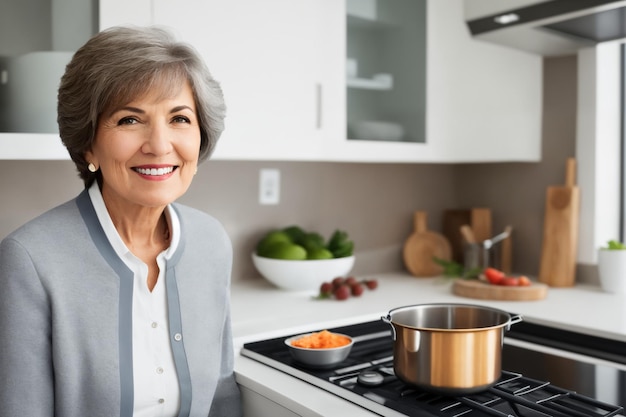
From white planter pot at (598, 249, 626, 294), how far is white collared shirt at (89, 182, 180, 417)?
4.93 feet

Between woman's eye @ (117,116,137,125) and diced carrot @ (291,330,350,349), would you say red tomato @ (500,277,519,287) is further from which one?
woman's eye @ (117,116,137,125)

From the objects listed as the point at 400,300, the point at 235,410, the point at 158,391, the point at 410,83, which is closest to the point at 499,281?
the point at 400,300

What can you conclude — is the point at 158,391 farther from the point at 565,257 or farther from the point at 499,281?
the point at 565,257

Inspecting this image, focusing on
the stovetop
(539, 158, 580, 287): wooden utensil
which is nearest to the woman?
the stovetop

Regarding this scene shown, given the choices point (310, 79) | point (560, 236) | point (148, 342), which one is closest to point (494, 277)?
point (560, 236)

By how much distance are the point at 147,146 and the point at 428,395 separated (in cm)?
74

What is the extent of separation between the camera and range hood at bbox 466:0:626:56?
A: 182 cm

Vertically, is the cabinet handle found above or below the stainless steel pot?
above

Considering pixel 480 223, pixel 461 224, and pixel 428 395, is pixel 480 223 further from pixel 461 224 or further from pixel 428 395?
pixel 428 395

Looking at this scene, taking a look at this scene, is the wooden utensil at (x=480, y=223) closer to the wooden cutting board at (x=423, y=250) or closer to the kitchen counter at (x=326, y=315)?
the wooden cutting board at (x=423, y=250)

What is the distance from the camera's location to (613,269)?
2.10 m

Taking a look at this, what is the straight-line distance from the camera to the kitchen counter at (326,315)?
4.24 feet

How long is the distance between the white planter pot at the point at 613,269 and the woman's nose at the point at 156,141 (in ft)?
5.12

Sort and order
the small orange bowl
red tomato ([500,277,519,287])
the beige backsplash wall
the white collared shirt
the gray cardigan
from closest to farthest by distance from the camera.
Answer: the gray cardigan, the white collared shirt, the small orange bowl, red tomato ([500,277,519,287]), the beige backsplash wall
